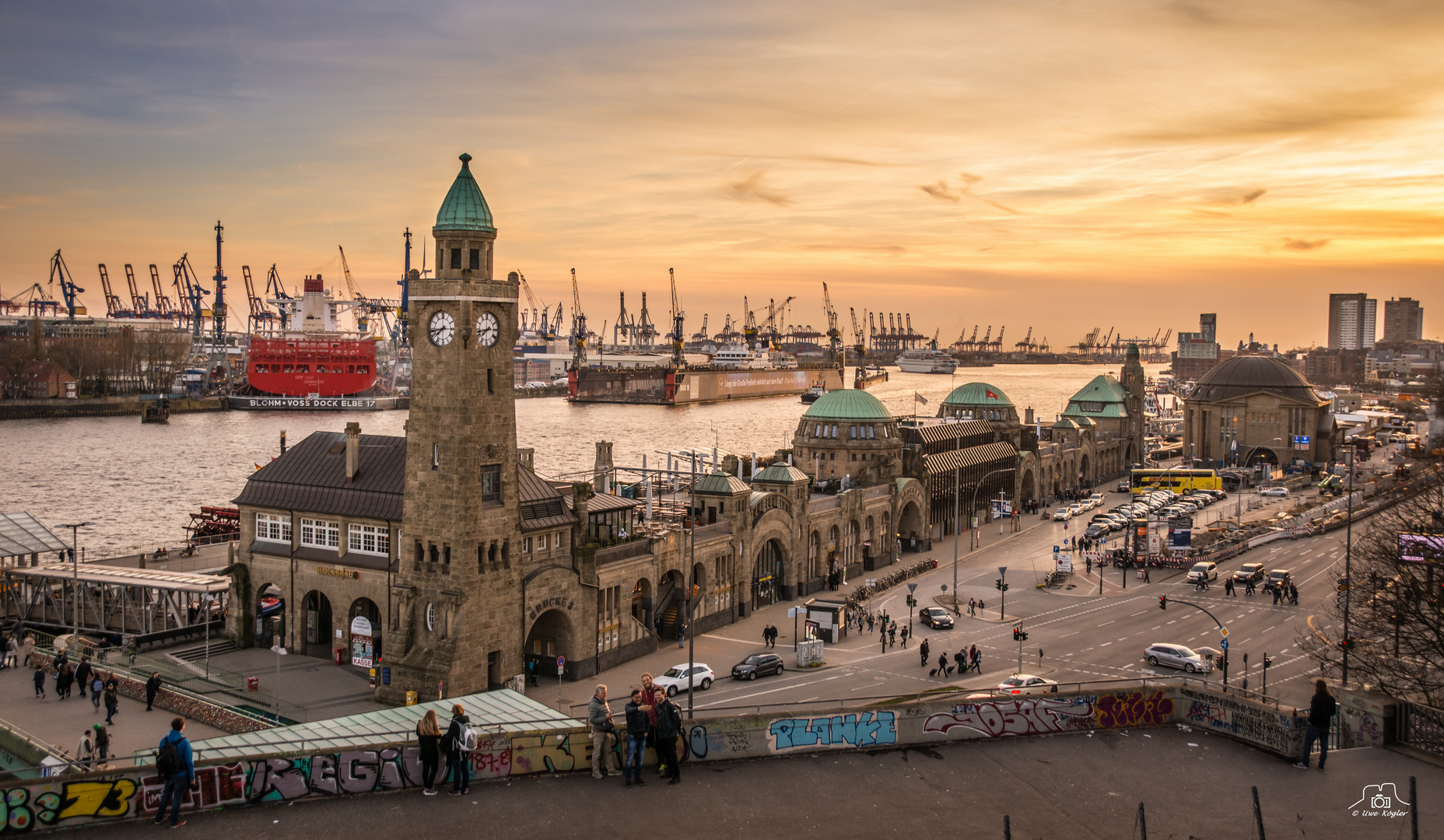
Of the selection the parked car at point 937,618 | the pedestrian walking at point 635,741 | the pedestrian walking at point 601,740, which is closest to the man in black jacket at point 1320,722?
the pedestrian walking at point 635,741

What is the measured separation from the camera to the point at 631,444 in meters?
184

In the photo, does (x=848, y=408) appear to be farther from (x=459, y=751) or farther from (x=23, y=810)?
(x=23, y=810)

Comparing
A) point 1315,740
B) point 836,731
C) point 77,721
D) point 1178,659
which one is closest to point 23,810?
point 836,731

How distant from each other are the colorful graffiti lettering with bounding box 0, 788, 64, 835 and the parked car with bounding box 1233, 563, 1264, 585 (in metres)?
71.0

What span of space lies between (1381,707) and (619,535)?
1459 inches

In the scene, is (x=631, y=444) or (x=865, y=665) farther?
(x=631, y=444)

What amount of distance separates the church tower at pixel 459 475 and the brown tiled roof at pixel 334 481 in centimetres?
360

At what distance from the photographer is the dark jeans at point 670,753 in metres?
22.2

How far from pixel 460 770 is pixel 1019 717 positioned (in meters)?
12.5

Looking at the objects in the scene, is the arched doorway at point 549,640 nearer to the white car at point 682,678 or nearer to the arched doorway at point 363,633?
the white car at point 682,678

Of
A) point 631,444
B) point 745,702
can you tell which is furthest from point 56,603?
point 631,444

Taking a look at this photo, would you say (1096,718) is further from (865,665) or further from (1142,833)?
(865,665)

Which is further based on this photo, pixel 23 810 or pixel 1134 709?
pixel 1134 709

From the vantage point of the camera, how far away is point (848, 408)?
289ft
